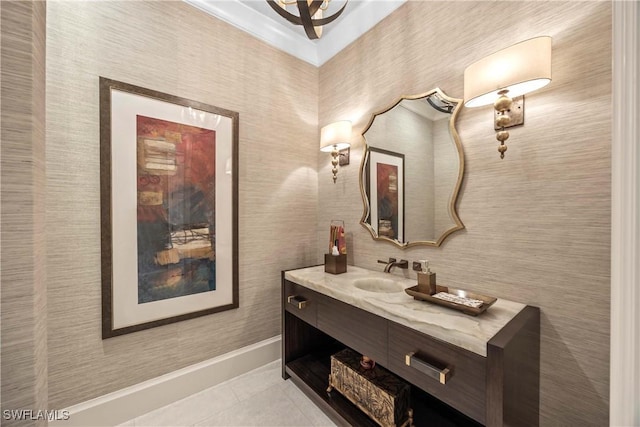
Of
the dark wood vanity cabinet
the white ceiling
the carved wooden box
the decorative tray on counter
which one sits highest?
the white ceiling

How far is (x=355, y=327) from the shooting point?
127 cm

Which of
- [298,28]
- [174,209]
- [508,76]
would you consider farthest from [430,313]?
[298,28]

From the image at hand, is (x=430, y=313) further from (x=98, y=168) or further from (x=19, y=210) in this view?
(x=98, y=168)

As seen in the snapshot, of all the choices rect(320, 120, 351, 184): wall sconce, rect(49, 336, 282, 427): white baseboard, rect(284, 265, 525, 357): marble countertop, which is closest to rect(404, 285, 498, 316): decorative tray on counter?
rect(284, 265, 525, 357): marble countertop

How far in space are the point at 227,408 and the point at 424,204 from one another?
1.78 metres

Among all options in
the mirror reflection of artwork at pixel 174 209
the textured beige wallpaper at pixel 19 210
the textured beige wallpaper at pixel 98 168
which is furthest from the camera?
the mirror reflection of artwork at pixel 174 209

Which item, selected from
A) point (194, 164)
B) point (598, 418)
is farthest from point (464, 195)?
point (194, 164)

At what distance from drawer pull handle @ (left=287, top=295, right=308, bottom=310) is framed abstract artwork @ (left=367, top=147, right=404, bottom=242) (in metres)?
0.71

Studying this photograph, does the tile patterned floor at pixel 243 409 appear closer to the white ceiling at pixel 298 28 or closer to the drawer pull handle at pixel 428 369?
the drawer pull handle at pixel 428 369

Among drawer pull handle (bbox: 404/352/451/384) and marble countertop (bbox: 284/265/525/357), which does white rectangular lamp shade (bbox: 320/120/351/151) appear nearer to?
marble countertop (bbox: 284/265/525/357)

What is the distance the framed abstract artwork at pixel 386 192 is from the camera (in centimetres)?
167

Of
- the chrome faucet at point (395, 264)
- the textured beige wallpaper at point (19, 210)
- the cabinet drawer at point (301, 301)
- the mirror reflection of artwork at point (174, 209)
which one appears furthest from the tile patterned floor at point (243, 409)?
the textured beige wallpaper at point (19, 210)

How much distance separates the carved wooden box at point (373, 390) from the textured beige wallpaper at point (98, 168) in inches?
30.3

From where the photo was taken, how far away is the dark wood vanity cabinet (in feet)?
2.65
